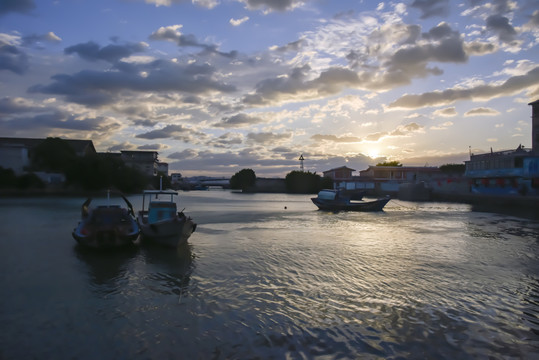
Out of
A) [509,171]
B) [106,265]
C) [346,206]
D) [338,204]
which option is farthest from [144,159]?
[106,265]

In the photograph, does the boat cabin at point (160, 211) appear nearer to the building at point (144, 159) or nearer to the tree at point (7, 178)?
the tree at point (7, 178)

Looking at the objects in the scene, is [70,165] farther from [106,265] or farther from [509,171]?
[509,171]

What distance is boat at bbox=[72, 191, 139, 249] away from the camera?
1488 centimetres

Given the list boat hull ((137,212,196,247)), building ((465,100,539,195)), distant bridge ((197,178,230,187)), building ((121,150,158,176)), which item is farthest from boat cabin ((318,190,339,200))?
distant bridge ((197,178,230,187))

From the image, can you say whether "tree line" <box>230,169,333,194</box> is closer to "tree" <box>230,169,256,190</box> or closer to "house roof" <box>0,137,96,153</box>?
"tree" <box>230,169,256,190</box>

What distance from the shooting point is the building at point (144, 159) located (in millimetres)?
117750

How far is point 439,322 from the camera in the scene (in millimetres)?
7855

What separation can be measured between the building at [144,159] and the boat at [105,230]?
337 feet

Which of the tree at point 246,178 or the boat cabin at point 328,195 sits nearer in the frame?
the boat cabin at point 328,195

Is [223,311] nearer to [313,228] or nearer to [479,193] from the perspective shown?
[313,228]

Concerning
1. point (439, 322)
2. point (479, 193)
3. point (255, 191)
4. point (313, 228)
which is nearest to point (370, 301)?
point (439, 322)

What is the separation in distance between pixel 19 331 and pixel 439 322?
909 centimetres

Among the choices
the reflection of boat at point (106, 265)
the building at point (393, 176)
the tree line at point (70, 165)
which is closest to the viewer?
the reflection of boat at point (106, 265)

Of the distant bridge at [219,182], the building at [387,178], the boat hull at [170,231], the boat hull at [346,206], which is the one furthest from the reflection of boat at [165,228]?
the distant bridge at [219,182]
